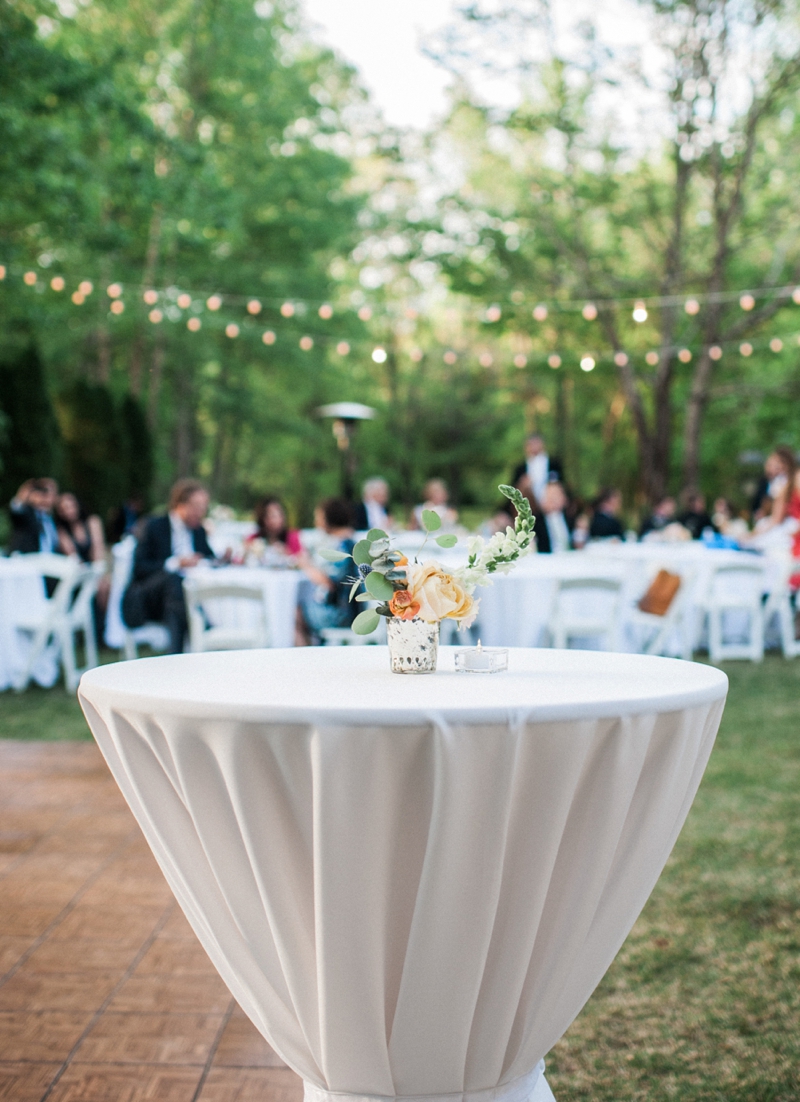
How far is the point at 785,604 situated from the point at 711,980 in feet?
21.7

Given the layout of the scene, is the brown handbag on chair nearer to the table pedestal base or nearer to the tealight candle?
the tealight candle

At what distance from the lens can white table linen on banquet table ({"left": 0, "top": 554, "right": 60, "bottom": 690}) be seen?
719 cm

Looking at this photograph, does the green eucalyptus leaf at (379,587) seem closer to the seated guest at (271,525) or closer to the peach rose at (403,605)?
the peach rose at (403,605)

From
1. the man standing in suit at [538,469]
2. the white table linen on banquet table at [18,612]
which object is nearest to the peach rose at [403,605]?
the white table linen on banquet table at [18,612]

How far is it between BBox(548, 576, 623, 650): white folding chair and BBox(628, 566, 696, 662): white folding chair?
312 millimetres

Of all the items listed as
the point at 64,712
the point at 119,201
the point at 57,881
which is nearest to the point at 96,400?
the point at 119,201

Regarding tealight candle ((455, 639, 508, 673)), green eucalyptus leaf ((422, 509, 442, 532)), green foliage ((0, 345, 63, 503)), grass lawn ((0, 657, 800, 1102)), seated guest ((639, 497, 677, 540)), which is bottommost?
grass lawn ((0, 657, 800, 1102))

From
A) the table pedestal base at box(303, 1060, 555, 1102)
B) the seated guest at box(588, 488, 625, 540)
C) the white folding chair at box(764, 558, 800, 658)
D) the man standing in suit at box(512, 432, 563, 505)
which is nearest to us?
the table pedestal base at box(303, 1060, 555, 1102)

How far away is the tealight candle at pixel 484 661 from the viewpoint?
2072mm

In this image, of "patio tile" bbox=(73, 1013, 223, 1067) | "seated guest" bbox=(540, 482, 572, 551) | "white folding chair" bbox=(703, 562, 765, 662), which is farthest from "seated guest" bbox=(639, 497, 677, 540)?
"patio tile" bbox=(73, 1013, 223, 1067)

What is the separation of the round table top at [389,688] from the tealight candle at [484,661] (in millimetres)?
27

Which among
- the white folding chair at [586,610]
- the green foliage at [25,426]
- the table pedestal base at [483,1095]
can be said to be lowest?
the table pedestal base at [483,1095]

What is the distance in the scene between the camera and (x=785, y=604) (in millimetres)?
8859

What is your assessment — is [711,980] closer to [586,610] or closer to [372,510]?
[586,610]
